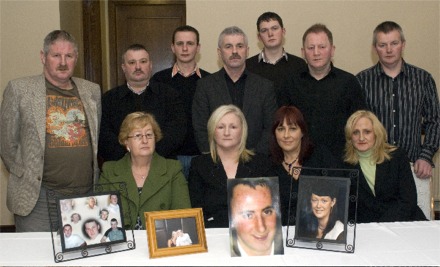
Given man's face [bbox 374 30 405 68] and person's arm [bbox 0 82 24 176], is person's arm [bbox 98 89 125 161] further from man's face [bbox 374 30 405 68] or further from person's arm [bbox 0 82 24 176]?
man's face [bbox 374 30 405 68]

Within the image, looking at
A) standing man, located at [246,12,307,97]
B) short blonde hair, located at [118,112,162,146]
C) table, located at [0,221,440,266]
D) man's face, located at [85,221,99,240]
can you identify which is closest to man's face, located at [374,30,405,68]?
standing man, located at [246,12,307,97]

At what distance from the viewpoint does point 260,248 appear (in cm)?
191

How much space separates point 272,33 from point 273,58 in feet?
0.58

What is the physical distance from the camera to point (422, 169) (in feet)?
10.9

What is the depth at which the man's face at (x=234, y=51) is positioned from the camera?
334cm

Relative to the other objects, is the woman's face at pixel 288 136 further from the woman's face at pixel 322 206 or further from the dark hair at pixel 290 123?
the woman's face at pixel 322 206

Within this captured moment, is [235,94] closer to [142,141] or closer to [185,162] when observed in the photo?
[185,162]

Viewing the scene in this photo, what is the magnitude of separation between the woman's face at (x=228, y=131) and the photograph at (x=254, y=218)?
76 cm

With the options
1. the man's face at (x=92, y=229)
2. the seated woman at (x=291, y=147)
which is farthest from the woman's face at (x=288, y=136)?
the man's face at (x=92, y=229)

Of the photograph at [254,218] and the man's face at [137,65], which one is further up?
the man's face at [137,65]

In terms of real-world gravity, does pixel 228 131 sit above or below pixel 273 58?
below

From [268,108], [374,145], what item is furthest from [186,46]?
[374,145]

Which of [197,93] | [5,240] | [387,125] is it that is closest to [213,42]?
[197,93]

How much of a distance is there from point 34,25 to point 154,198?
101 inches
